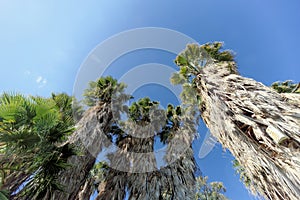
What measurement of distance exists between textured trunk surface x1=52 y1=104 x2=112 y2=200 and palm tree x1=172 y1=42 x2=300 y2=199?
3781 millimetres

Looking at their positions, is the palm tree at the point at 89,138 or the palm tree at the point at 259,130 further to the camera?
the palm tree at the point at 89,138

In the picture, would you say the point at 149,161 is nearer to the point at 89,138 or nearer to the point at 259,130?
the point at 89,138

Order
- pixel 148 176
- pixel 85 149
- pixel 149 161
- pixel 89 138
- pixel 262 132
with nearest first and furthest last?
1. pixel 262 132
2. pixel 85 149
3. pixel 89 138
4. pixel 148 176
5. pixel 149 161

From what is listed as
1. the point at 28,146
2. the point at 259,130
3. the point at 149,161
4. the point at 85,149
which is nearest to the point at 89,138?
the point at 85,149

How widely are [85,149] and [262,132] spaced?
5.36m

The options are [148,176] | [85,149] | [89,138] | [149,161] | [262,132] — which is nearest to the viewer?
[262,132]

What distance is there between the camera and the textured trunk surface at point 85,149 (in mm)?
4471

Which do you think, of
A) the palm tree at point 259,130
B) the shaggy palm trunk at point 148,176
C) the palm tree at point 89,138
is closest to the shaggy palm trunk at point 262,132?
the palm tree at point 259,130

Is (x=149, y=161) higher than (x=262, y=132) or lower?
higher

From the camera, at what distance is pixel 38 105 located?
9.86 ft

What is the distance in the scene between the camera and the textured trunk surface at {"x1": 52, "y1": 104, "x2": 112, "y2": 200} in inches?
176

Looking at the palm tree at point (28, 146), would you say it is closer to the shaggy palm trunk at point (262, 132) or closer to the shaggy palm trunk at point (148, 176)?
the shaggy palm trunk at point (148, 176)

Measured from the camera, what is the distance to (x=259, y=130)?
111 inches

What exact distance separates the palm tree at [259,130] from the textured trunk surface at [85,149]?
3.78 m
